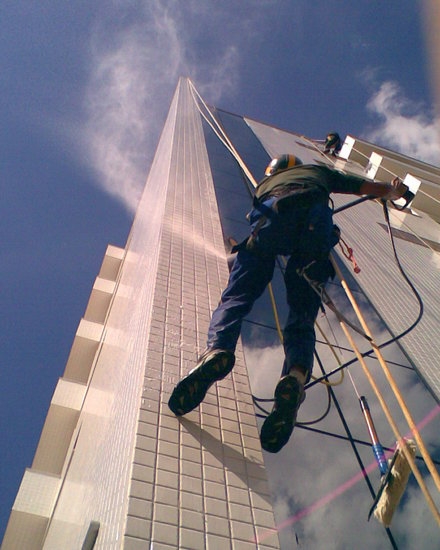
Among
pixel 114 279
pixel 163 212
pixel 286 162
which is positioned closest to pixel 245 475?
pixel 286 162

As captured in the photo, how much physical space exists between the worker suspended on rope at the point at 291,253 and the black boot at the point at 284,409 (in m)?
0.04

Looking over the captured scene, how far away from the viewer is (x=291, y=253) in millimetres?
2533

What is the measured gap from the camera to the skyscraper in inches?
67.4

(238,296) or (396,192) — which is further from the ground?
(396,192)

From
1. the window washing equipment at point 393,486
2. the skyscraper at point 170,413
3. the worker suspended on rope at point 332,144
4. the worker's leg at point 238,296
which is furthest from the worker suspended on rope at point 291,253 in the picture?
the worker suspended on rope at point 332,144

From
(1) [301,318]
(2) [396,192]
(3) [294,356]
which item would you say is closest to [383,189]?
(2) [396,192]

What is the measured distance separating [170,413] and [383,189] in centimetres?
160

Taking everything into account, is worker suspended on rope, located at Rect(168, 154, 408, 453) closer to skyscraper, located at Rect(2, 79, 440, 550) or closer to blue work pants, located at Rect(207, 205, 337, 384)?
blue work pants, located at Rect(207, 205, 337, 384)

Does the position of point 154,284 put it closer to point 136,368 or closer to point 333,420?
point 136,368

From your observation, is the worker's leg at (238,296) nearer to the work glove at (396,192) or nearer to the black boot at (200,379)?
the black boot at (200,379)

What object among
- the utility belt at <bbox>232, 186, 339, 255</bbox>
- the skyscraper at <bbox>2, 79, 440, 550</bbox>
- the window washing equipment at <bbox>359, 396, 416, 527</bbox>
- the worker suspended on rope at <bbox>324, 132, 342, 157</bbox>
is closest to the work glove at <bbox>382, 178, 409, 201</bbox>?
the utility belt at <bbox>232, 186, 339, 255</bbox>

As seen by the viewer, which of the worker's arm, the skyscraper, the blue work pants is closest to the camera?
the skyscraper

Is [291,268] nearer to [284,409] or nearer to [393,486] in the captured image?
[284,409]

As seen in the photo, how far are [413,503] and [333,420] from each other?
0.56m
